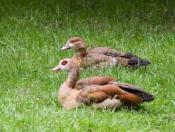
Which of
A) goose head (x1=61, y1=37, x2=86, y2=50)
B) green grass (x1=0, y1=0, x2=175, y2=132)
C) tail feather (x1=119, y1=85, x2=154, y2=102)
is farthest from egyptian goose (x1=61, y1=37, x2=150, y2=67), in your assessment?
tail feather (x1=119, y1=85, x2=154, y2=102)

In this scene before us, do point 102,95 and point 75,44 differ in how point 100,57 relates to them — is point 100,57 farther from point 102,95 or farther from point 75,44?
point 102,95

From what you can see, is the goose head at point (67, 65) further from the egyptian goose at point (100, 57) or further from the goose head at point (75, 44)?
the goose head at point (75, 44)

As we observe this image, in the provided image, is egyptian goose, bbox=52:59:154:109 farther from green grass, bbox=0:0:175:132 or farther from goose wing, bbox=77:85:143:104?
green grass, bbox=0:0:175:132

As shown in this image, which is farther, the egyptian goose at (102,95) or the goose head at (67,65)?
the goose head at (67,65)

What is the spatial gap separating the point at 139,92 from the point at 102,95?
449 mm

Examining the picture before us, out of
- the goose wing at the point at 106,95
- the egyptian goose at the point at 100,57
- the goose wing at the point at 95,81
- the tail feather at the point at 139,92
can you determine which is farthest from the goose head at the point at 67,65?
the egyptian goose at the point at 100,57

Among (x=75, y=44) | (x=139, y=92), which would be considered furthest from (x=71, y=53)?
(x=139, y=92)

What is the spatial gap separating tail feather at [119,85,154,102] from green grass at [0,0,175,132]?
18cm

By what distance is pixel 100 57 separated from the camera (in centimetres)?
1037

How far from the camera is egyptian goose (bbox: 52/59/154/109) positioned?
26.8 ft

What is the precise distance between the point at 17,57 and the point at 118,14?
3.64 metres

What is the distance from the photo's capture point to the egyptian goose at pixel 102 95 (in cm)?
816

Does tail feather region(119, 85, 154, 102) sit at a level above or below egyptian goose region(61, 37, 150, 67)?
below

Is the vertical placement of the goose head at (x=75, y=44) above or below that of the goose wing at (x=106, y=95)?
above
